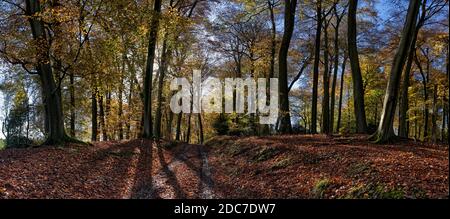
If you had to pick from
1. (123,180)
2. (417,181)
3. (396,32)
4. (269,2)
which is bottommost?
(123,180)

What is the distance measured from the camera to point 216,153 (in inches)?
714

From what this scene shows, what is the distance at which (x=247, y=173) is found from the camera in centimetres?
1186

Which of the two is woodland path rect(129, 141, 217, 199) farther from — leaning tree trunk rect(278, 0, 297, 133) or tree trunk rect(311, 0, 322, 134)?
tree trunk rect(311, 0, 322, 134)

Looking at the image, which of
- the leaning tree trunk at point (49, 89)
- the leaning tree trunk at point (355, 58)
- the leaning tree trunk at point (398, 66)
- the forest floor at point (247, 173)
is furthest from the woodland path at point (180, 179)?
the leaning tree trunk at point (355, 58)

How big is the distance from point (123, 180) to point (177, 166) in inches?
122

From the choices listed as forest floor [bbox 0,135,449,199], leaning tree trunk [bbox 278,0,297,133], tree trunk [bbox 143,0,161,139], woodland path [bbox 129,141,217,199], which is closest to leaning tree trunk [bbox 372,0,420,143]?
forest floor [bbox 0,135,449,199]

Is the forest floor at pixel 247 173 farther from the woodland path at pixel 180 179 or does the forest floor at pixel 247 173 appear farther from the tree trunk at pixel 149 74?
the tree trunk at pixel 149 74

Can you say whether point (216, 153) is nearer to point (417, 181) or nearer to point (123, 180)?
point (123, 180)

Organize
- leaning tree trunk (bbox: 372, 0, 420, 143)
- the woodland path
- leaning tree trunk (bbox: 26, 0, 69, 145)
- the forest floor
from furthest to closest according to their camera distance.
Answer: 1. leaning tree trunk (bbox: 26, 0, 69, 145)
2. leaning tree trunk (bbox: 372, 0, 420, 143)
3. the woodland path
4. the forest floor

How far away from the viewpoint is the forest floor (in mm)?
7641

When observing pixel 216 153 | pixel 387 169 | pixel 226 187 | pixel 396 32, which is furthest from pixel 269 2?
pixel 387 169

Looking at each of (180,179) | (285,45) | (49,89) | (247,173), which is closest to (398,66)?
(247,173)

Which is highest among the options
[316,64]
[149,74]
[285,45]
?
[285,45]

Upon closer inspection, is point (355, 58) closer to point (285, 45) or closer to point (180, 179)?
point (285, 45)
